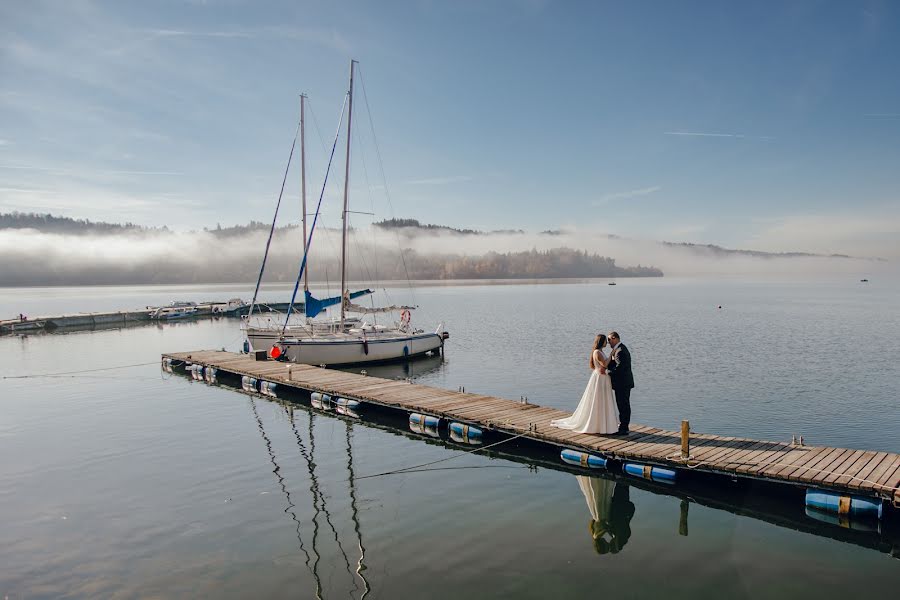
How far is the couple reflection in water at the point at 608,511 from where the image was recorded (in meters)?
13.1

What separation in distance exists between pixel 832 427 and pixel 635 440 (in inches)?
475

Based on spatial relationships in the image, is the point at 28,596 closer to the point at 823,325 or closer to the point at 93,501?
the point at 93,501

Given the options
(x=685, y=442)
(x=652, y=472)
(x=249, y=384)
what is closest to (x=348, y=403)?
(x=249, y=384)

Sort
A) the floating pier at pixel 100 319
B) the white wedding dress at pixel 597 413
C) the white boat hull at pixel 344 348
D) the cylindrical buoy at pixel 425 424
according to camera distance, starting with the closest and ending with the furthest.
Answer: the white wedding dress at pixel 597 413, the cylindrical buoy at pixel 425 424, the white boat hull at pixel 344 348, the floating pier at pixel 100 319

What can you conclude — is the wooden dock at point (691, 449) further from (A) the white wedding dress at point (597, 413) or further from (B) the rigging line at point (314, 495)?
(B) the rigging line at point (314, 495)

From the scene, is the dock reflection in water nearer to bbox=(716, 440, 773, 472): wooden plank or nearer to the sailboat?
bbox=(716, 440, 773, 472): wooden plank

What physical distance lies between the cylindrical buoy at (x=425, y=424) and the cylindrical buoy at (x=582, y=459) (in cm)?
590

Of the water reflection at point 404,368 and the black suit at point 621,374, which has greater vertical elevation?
the black suit at point 621,374

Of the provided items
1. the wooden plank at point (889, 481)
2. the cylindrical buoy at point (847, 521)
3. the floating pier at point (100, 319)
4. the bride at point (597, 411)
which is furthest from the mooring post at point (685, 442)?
the floating pier at point (100, 319)

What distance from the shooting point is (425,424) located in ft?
73.3

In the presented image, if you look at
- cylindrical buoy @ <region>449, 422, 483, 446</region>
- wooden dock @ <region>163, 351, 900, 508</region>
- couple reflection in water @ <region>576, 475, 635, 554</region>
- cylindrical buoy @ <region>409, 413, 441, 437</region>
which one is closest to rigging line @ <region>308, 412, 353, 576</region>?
wooden dock @ <region>163, 351, 900, 508</region>

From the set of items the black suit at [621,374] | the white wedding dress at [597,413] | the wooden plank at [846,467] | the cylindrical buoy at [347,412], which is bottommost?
the cylindrical buoy at [347,412]

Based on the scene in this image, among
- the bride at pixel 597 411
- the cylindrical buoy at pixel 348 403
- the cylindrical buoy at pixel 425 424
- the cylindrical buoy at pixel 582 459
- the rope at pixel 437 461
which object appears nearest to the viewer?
the cylindrical buoy at pixel 582 459

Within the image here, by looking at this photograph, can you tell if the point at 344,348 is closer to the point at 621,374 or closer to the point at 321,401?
the point at 321,401
